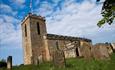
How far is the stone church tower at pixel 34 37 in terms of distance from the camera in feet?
125

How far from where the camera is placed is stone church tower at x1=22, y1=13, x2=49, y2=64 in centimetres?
3814

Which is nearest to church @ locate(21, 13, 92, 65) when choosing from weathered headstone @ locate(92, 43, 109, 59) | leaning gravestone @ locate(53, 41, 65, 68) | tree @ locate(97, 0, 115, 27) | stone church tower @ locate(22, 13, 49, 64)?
stone church tower @ locate(22, 13, 49, 64)

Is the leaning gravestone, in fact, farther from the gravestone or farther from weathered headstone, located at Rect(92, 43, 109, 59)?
weathered headstone, located at Rect(92, 43, 109, 59)

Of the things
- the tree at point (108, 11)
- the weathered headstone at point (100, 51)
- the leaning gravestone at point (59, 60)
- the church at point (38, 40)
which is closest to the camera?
the tree at point (108, 11)

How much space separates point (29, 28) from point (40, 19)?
13.1 ft

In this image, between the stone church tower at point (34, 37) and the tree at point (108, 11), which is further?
the stone church tower at point (34, 37)

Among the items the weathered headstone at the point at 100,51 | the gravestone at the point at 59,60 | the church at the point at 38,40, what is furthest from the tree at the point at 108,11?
the church at the point at 38,40

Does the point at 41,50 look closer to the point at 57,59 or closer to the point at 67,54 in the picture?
the point at 67,54

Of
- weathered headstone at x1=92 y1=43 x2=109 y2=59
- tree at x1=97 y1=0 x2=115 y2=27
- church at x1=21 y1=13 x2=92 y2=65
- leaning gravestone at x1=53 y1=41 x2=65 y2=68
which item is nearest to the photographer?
tree at x1=97 y1=0 x2=115 y2=27

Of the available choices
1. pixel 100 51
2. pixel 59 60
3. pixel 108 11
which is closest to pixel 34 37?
pixel 100 51

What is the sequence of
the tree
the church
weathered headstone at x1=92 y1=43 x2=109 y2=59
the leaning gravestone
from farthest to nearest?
the church, weathered headstone at x1=92 y1=43 x2=109 y2=59, the leaning gravestone, the tree

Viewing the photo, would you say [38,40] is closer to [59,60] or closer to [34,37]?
[34,37]

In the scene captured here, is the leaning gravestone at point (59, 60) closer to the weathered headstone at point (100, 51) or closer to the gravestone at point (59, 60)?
the gravestone at point (59, 60)

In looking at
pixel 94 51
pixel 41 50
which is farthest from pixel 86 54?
pixel 41 50
